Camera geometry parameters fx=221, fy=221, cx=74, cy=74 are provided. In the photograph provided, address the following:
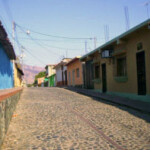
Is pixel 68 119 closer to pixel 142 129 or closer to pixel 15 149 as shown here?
pixel 142 129

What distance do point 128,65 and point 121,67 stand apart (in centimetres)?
128

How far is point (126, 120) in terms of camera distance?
21.1 feet

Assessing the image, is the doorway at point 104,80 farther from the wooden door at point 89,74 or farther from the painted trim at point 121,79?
the wooden door at point 89,74

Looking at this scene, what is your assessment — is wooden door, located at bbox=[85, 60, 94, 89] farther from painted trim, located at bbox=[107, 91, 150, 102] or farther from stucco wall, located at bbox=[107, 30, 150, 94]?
stucco wall, located at bbox=[107, 30, 150, 94]

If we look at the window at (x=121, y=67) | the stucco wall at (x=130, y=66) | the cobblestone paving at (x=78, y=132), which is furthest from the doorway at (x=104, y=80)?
the cobblestone paving at (x=78, y=132)

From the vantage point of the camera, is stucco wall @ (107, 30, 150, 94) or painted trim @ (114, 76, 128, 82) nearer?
stucco wall @ (107, 30, 150, 94)

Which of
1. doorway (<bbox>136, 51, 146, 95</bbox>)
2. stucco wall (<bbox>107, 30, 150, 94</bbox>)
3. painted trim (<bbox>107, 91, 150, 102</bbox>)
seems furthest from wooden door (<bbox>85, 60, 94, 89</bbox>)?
doorway (<bbox>136, 51, 146, 95</bbox>)

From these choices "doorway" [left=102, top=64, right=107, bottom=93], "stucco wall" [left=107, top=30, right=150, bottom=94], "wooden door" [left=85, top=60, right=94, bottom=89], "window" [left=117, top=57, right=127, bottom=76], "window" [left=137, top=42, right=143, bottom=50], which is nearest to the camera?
"stucco wall" [left=107, top=30, right=150, bottom=94]

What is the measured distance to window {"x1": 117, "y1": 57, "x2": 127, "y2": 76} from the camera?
12289 millimetres

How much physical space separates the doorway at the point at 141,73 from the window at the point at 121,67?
1699 millimetres

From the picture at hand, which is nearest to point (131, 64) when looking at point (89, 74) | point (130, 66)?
point (130, 66)

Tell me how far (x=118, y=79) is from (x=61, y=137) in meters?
8.31

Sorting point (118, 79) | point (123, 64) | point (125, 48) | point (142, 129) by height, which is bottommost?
point (142, 129)

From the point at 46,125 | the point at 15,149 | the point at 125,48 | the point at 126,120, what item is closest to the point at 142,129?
the point at 126,120
